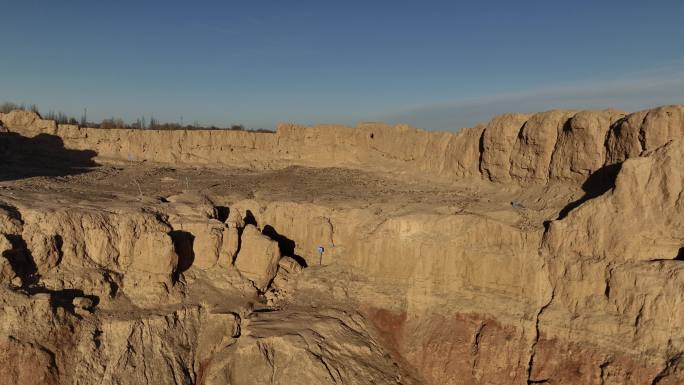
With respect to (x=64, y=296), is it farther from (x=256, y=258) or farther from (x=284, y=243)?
(x=284, y=243)

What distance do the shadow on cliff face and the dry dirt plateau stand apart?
3.66 meters

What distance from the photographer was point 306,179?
25453 millimetres

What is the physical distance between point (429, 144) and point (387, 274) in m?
8.97

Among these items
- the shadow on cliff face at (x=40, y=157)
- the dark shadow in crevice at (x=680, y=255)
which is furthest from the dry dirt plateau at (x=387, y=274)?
the shadow on cliff face at (x=40, y=157)

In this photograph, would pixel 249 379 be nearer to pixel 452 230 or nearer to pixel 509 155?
pixel 452 230

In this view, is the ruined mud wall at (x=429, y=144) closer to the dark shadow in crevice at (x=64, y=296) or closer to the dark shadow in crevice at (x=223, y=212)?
the dark shadow in crevice at (x=223, y=212)

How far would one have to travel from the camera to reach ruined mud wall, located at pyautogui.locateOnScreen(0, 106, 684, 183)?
15.2 m

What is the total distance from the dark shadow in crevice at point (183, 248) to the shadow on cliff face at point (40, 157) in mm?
10970

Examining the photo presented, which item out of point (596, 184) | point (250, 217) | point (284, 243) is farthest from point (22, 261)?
point (596, 184)

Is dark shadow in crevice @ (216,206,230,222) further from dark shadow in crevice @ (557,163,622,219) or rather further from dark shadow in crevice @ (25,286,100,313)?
dark shadow in crevice @ (557,163,622,219)

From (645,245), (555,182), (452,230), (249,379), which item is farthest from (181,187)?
(645,245)

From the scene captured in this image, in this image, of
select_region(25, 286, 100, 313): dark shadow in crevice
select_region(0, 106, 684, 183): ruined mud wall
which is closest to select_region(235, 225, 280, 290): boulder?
select_region(25, 286, 100, 313): dark shadow in crevice

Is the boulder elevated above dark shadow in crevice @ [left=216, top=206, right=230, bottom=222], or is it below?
below

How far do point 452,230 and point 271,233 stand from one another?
26.2ft
